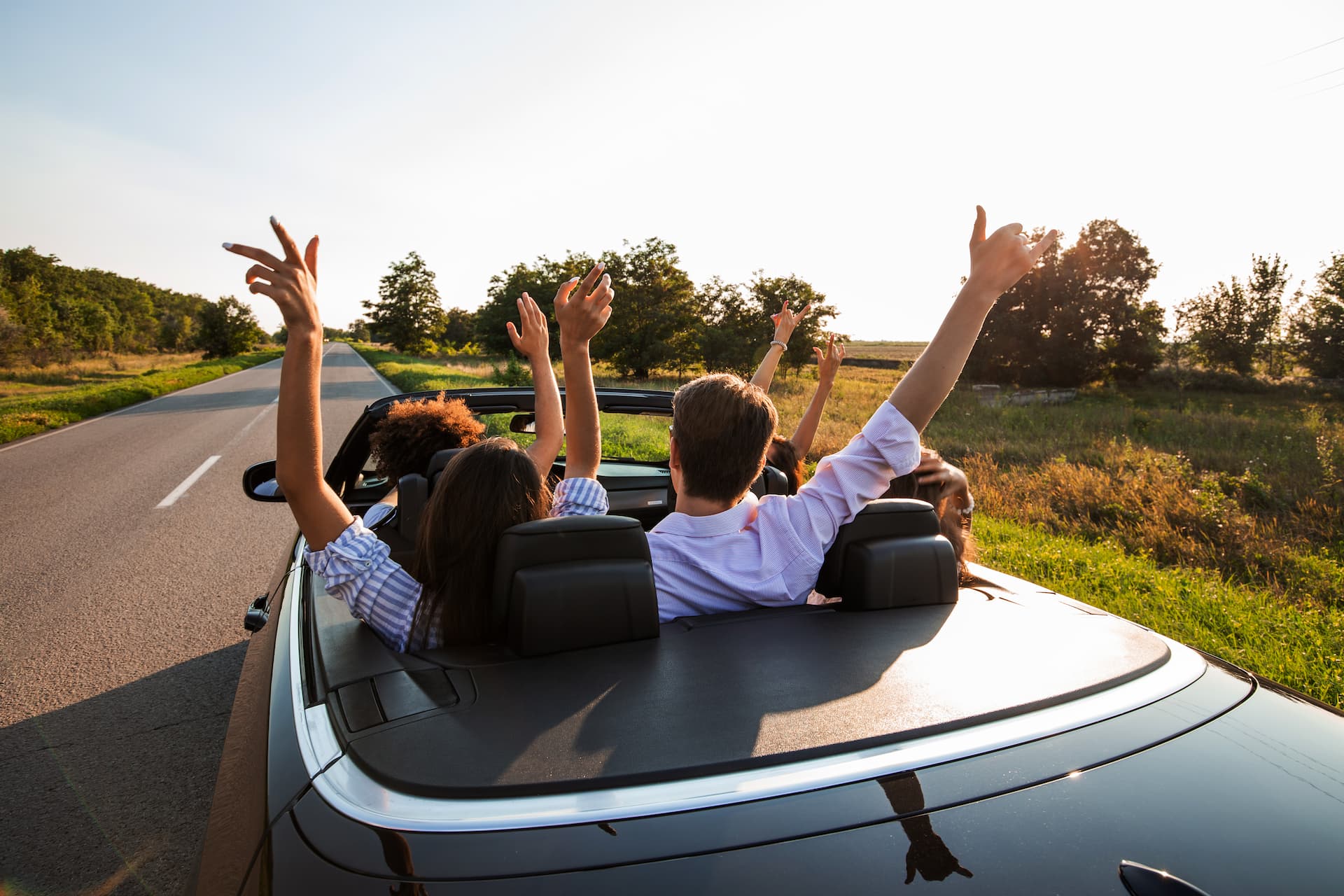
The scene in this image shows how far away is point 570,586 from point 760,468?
2.41 ft

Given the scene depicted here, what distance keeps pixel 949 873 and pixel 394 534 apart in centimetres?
288

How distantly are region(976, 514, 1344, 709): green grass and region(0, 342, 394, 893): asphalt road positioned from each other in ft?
16.0

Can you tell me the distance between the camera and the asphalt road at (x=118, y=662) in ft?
8.70

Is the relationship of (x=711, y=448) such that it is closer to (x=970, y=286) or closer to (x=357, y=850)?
(x=970, y=286)

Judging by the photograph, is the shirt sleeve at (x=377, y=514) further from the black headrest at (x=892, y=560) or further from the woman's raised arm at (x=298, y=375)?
the black headrest at (x=892, y=560)

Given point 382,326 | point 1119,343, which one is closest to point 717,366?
point 1119,343

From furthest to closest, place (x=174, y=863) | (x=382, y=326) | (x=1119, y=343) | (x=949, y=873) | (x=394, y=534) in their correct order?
1. (x=382, y=326)
2. (x=1119, y=343)
3. (x=394, y=534)
4. (x=174, y=863)
5. (x=949, y=873)

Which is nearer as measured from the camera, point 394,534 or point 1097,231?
point 394,534

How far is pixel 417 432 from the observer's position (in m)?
3.49

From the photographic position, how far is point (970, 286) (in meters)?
1.99

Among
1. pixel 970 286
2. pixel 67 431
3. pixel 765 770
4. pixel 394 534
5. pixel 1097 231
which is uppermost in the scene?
pixel 1097 231

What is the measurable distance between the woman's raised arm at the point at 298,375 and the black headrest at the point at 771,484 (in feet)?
6.63

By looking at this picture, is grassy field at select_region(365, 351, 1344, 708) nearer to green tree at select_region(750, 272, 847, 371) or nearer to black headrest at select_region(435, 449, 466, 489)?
black headrest at select_region(435, 449, 466, 489)

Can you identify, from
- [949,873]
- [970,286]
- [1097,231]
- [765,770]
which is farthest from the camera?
[1097,231]
